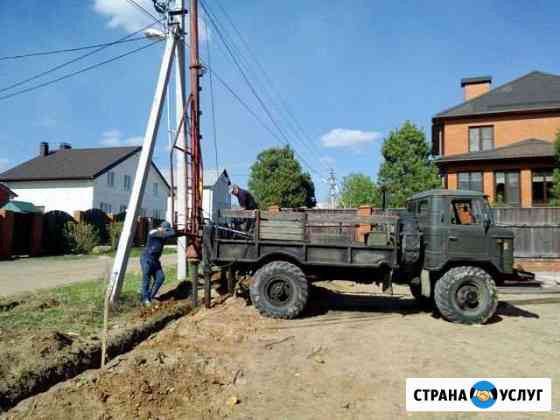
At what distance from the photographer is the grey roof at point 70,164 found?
3166 centimetres

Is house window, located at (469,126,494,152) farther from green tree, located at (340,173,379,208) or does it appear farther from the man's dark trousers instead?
green tree, located at (340,173,379,208)

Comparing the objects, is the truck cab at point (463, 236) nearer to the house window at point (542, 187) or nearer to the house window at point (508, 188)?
the house window at point (508, 188)

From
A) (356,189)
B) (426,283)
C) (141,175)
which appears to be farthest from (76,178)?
(356,189)

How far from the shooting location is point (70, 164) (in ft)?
110

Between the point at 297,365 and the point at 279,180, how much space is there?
35.3 meters

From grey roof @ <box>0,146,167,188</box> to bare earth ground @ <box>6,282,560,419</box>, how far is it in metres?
29.0

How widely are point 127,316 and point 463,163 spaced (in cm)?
1976

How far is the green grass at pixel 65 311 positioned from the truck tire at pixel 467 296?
5797 millimetres

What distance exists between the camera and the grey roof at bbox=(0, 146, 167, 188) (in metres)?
31.7

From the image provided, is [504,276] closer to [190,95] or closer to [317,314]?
[317,314]

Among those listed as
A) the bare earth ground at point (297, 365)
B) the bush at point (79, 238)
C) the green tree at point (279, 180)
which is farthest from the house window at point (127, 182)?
the bare earth ground at point (297, 365)

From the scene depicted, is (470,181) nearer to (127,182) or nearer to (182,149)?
(182,149)

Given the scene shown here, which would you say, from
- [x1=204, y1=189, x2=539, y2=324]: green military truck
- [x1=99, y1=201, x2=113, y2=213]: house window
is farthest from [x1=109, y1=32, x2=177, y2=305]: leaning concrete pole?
[x1=99, y1=201, x2=113, y2=213]: house window

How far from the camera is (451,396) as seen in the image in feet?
13.3
